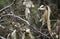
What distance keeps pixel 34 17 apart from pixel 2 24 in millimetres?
593

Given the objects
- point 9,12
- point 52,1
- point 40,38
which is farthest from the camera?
point 52,1

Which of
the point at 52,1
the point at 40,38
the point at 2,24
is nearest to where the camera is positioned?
the point at 2,24

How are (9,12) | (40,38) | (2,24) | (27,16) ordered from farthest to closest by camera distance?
(40,38) → (27,16) → (2,24) → (9,12)

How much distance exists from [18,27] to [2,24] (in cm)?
20

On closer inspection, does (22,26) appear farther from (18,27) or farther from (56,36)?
(56,36)

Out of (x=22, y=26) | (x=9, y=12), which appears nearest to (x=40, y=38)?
(x=22, y=26)

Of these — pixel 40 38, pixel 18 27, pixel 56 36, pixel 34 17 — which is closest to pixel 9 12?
pixel 18 27

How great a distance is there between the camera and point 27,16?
2.42 metres

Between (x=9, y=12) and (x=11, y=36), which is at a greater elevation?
(x=9, y=12)

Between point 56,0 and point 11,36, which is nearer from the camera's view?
point 11,36

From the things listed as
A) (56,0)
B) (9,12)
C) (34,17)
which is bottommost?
(56,0)

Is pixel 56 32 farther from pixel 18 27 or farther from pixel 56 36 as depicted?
pixel 18 27

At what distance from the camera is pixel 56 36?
3.12 meters

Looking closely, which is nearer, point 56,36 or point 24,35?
point 24,35
